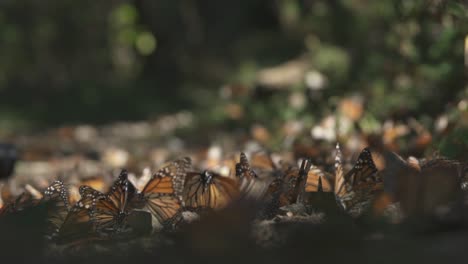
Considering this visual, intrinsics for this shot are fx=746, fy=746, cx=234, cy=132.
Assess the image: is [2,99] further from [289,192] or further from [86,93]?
[289,192]

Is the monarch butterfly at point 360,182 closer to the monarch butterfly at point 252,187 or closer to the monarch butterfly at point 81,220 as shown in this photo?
the monarch butterfly at point 252,187

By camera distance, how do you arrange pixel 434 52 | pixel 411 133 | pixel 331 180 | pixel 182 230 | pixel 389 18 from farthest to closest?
pixel 389 18 < pixel 434 52 < pixel 411 133 < pixel 331 180 < pixel 182 230

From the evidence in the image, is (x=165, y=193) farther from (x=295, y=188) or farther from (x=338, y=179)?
(x=338, y=179)

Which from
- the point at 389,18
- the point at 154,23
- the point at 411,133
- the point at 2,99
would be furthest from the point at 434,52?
the point at 2,99

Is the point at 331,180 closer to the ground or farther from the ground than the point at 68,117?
closer to the ground

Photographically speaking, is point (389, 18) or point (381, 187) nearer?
point (381, 187)

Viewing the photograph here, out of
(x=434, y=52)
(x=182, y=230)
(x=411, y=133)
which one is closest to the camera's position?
(x=182, y=230)

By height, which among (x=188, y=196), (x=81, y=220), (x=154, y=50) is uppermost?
(x=154, y=50)

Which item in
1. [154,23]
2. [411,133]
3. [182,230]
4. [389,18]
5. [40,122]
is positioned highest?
[154,23]

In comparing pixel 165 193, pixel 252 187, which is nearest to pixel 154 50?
pixel 165 193
